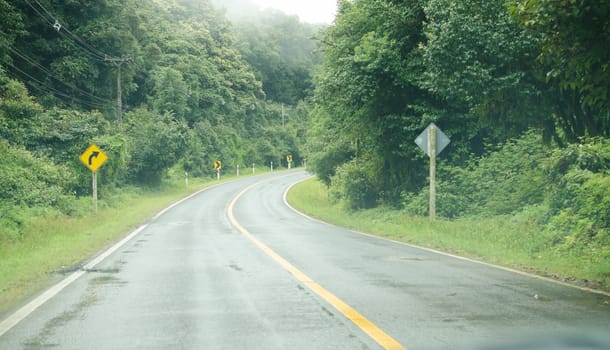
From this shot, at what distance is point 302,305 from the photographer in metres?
6.66

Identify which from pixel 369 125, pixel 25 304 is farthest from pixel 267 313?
pixel 369 125

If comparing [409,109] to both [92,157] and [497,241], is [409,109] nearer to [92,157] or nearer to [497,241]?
[497,241]

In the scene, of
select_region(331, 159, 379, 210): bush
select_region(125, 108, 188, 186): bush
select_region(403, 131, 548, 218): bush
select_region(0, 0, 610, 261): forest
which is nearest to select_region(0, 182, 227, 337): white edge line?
select_region(0, 0, 610, 261): forest

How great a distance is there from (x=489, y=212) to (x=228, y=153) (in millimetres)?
54454

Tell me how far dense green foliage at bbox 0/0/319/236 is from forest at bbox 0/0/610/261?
140 mm

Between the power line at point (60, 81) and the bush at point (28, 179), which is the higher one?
the power line at point (60, 81)

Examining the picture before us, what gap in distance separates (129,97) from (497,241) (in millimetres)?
50445

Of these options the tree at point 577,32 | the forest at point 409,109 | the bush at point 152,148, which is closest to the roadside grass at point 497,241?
the forest at point 409,109

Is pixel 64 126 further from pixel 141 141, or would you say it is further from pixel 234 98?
pixel 234 98

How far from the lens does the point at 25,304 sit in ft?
23.2

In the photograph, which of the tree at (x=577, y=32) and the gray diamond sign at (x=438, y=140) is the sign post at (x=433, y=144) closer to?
the gray diamond sign at (x=438, y=140)

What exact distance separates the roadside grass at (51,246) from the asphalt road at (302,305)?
674 millimetres

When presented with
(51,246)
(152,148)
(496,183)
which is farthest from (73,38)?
(496,183)

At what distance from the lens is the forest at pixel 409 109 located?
11820 mm
